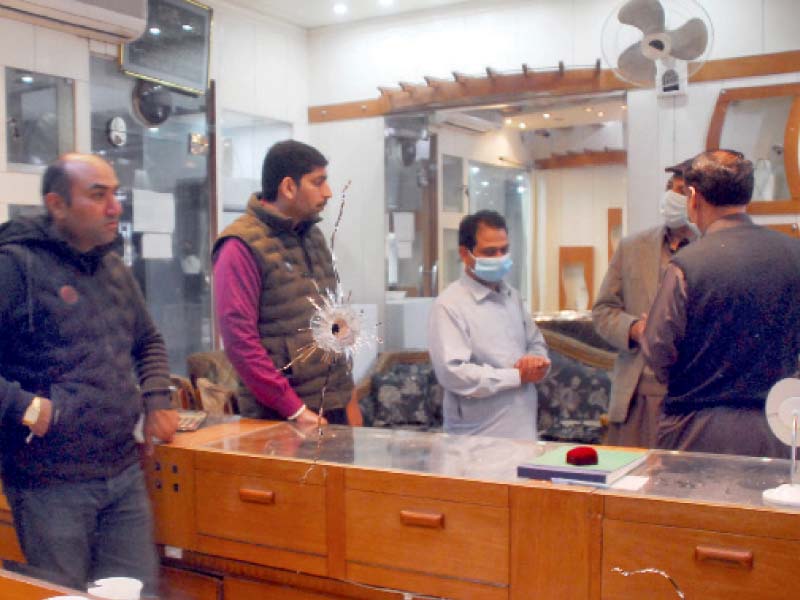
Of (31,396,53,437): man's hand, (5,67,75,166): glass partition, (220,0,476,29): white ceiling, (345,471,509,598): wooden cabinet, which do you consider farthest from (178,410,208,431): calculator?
(220,0,476,29): white ceiling

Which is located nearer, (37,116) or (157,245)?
(37,116)

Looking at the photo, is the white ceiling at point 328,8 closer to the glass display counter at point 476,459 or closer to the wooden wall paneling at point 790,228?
the wooden wall paneling at point 790,228

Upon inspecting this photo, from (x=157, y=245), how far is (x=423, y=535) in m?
3.40

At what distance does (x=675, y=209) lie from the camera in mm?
2963

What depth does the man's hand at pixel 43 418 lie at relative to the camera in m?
2.00

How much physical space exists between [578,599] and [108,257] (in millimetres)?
1408

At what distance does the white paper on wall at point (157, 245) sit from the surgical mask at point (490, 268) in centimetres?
243

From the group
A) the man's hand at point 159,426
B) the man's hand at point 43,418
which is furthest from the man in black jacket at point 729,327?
the man's hand at point 43,418

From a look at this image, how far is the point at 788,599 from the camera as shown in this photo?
1.54 m

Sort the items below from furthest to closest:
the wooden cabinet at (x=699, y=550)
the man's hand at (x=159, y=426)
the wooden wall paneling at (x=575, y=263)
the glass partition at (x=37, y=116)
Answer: the wooden wall paneling at (x=575, y=263) < the glass partition at (x=37, y=116) < the man's hand at (x=159, y=426) < the wooden cabinet at (x=699, y=550)

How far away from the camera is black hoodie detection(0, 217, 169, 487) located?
204 centimetres

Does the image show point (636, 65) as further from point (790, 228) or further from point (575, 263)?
point (575, 263)

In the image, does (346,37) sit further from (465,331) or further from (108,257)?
(108,257)

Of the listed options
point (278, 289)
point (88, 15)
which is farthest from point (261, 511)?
point (88, 15)
